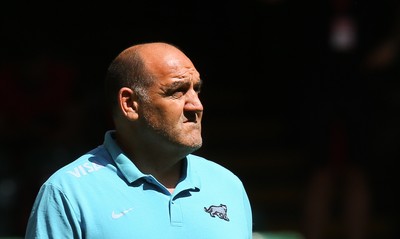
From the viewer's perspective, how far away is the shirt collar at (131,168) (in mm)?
3572

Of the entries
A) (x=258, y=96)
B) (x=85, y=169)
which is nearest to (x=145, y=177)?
(x=85, y=169)

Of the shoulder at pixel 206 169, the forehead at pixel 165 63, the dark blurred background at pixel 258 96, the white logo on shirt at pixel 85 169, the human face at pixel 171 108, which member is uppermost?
the forehead at pixel 165 63

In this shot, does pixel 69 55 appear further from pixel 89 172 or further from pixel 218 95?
pixel 89 172

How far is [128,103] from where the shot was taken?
3643mm

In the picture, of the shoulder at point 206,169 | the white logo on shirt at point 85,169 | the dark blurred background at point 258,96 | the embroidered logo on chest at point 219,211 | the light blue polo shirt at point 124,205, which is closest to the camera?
the light blue polo shirt at point 124,205

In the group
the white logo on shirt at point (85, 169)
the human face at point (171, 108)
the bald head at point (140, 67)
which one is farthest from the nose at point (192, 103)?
the white logo on shirt at point (85, 169)

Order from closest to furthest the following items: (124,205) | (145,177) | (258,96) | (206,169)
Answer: (124,205), (145,177), (206,169), (258,96)

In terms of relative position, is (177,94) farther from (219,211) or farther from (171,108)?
(219,211)

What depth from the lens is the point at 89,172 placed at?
3.55 meters

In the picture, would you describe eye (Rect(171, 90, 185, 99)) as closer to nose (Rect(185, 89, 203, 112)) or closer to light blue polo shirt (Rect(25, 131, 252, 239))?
nose (Rect(185, 89, 203, 112))

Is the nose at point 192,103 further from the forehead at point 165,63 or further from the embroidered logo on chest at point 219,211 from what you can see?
the embroidered logo on chest at point 219,211

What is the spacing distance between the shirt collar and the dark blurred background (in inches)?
143

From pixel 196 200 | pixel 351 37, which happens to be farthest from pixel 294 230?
pixel 196 200

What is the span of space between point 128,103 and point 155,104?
96 millimetres
